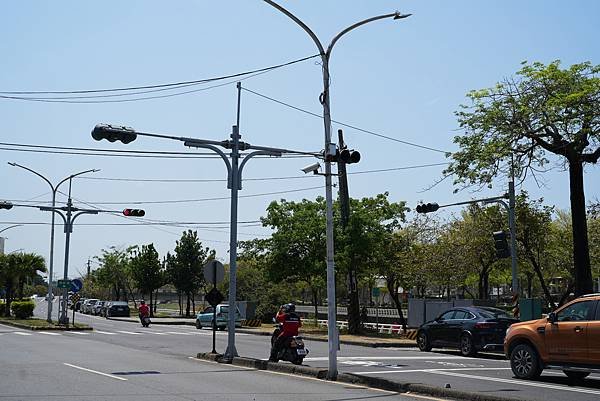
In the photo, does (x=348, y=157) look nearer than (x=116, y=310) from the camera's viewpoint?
Yes

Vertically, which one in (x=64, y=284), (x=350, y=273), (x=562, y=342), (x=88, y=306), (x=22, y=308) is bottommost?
(x=562, y=342)

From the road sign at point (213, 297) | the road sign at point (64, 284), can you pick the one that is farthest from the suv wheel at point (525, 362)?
the road sign at point (64, 284)

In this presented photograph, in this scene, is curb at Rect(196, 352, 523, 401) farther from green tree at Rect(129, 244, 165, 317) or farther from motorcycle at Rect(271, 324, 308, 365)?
green tree at Rect(129, 244, 165, 317)

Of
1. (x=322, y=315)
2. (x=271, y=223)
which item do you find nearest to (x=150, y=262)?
(x=322, y=315)

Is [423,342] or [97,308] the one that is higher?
[97,308]

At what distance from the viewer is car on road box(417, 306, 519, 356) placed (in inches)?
903

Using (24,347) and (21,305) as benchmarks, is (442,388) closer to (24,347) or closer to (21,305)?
(24,347)

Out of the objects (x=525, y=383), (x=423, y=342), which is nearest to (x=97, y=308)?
(x=423, y=342)

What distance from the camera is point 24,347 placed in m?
23.8

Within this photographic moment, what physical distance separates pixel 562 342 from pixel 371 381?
3770 mm

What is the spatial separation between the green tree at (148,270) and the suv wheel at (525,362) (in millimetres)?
52296

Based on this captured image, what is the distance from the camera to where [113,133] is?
18.1 meters

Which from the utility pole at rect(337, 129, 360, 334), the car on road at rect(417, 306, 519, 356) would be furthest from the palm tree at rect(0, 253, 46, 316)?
the car on road at rect(417, 306, 519, 356)

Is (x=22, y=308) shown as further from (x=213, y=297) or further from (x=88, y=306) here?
(x=213, y=297)
